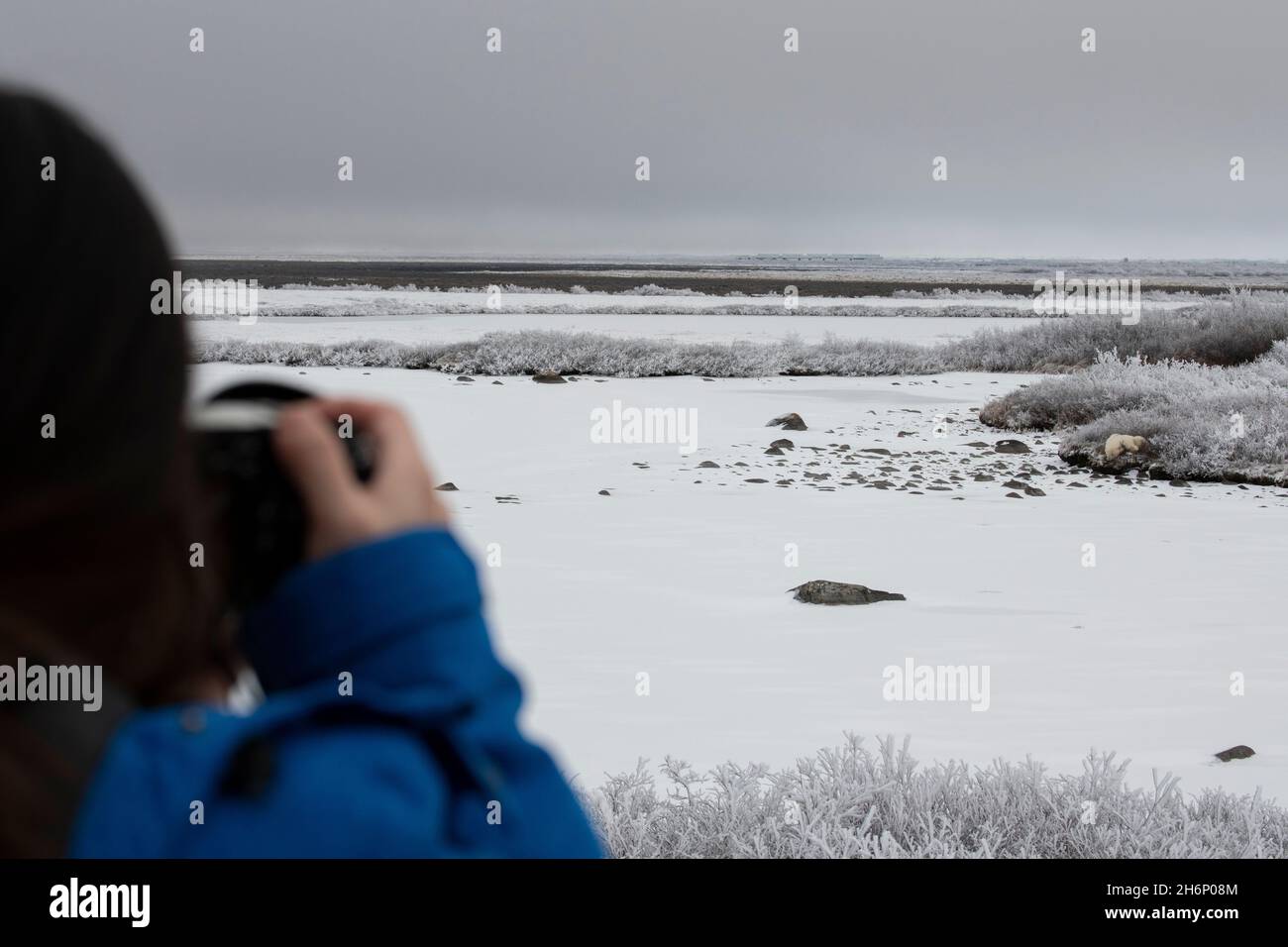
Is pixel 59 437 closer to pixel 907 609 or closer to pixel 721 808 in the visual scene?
pixel 721 808

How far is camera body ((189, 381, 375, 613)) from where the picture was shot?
78 cm

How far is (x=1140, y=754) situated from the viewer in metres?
4.35

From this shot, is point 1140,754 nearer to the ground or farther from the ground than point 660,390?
nearer to the ground

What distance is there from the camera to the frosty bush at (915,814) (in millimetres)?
3342

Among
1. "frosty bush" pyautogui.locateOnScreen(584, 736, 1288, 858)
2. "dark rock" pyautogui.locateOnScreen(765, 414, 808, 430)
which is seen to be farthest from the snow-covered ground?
"dark rock" pyautogui.locateOnScreen(765, 414, 808, 430)

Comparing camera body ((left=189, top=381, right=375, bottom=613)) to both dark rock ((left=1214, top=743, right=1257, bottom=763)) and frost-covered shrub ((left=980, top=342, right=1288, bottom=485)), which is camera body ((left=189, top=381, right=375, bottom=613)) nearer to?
dark rock ((left=1214, top=743, right=1257, bottom=763))

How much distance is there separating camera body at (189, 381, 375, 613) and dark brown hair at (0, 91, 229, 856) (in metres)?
0.05

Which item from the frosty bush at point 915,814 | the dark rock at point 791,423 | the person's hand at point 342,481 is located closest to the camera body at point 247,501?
the person's hand at point 342,481

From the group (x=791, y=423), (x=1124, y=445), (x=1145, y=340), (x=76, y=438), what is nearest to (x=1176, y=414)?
(x=1124, y=445)

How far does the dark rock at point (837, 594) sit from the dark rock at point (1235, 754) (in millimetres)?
2169

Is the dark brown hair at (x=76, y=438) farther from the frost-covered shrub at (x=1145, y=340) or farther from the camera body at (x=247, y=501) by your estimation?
the frost-covered shrub at (x=1145, y=340)

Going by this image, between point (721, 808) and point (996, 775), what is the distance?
0.95 m
